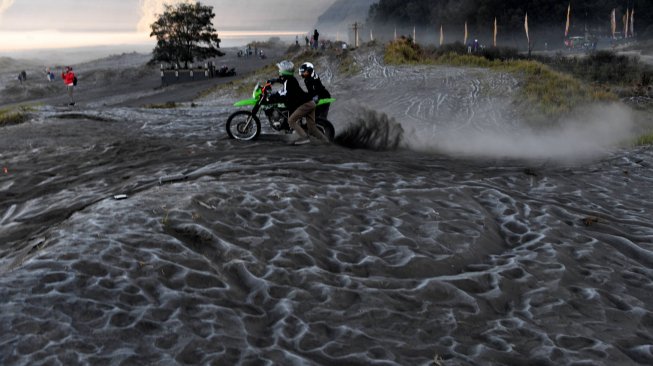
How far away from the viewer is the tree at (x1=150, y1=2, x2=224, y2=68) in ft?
253

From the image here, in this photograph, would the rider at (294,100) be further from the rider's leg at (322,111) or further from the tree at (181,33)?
the tree at (181,33)

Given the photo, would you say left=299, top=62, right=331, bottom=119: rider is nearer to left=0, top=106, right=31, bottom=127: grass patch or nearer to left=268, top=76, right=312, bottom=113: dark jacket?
left=268, top=76, right=312, bottom=113: dark jacket

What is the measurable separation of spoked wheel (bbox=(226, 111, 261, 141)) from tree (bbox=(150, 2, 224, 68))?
63.1 m

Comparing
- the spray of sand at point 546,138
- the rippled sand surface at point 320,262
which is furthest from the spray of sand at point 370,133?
the rippled sand surface at point 320,262

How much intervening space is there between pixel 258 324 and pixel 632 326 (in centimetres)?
420

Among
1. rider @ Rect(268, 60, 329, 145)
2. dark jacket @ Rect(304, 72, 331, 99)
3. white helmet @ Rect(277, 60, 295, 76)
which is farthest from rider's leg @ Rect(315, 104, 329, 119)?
white helmet @ Rect(277, 60, 295, 76)

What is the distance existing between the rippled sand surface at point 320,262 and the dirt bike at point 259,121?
122 centimetres

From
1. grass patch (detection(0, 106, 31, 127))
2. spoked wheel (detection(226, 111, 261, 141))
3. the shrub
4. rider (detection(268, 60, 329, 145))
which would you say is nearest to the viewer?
rider (detection(268, 60, 329, 145))

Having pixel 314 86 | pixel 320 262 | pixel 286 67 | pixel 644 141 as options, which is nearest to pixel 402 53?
pixel 644 141

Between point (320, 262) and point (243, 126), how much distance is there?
8.99 meters

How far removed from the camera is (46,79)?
278 feet

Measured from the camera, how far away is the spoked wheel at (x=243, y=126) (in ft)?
52.9

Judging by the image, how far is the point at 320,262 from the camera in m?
8.02

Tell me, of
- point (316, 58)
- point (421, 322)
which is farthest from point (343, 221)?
point (316, 58)
